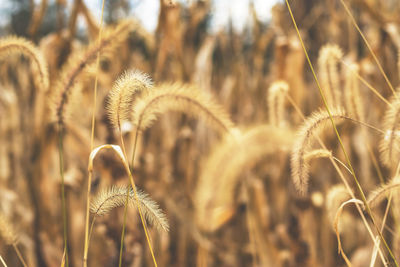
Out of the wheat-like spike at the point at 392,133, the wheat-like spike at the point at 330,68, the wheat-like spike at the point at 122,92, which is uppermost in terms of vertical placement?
the wheat-like spike at the point at 330,68

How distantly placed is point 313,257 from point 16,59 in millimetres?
1822

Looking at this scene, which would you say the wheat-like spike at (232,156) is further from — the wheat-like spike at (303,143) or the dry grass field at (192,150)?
the wheat-like spike at (303,143)

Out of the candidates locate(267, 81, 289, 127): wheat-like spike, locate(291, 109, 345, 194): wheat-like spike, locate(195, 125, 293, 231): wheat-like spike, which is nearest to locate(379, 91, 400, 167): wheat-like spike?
locate(291, 109, 345, 194): wheat-like spike

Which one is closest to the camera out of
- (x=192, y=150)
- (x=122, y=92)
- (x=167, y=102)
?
(x=122, y=92)

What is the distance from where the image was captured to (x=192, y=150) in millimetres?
1462

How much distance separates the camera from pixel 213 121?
714 millimetres

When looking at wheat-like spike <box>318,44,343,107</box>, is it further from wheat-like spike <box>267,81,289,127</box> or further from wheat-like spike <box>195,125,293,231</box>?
wheat-like spike <box>195,125,293,231</box>

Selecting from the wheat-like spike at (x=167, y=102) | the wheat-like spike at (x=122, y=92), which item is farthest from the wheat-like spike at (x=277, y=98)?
the wheat-like spike at (x=122, y=92)

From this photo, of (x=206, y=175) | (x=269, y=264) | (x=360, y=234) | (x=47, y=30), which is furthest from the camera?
(x=47, y=30)

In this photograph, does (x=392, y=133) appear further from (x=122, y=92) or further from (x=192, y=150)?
(x=192, y=150)

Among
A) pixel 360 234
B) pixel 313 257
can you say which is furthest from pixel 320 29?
pixel 313 257

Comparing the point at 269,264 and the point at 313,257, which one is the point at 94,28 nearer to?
the point at 269,264

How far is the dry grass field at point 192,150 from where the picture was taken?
84cm

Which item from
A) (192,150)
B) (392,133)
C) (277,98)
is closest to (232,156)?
(277,98)
